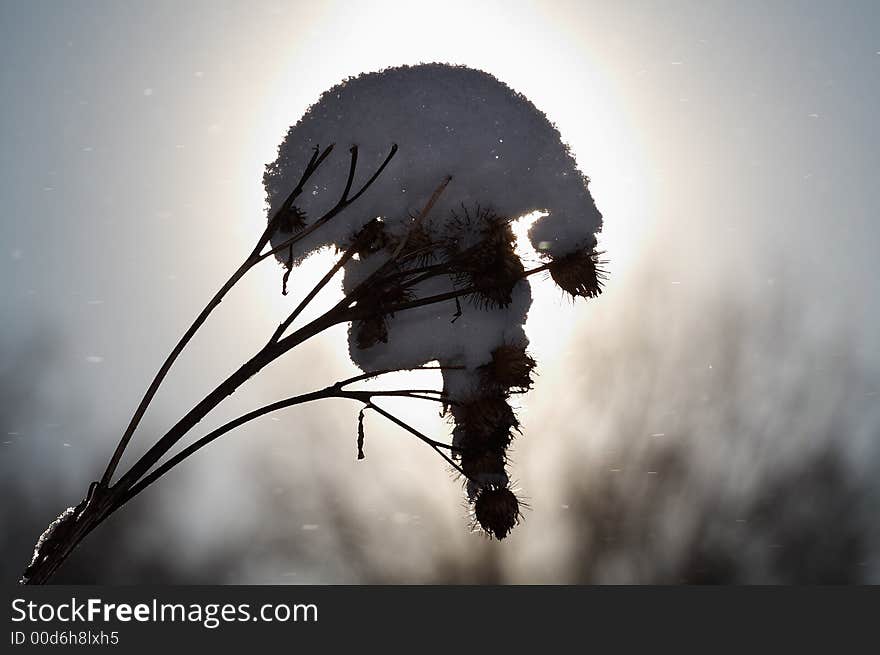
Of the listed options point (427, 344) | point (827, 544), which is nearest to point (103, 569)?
point (827, 544)

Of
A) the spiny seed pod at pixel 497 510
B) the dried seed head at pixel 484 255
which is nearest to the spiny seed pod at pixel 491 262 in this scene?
the dried seed head at pixel 484 255

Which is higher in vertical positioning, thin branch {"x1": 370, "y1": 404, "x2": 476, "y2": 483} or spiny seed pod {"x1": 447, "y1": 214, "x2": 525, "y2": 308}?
spiny seed pod {"x1": 447, "y1": 214, "x2": 525, "y2": 308}

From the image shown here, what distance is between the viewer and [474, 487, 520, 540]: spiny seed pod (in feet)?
7.50

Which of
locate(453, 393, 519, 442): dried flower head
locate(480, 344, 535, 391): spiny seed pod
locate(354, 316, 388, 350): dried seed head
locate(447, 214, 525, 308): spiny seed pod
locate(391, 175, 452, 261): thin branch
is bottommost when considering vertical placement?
locate(453, 393, 519, 442): dried flower head

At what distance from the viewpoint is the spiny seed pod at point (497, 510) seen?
2.29 metres

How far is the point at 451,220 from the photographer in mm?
2311

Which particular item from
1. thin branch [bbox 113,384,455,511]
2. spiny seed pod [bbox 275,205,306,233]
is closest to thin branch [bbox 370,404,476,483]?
thin branch [bbox 113,384,455,511]

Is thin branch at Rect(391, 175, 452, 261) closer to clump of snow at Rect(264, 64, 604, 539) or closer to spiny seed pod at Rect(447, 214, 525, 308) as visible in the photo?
clump of snow at Rect(264, 64, 604, 539)

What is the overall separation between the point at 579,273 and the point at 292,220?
775mm

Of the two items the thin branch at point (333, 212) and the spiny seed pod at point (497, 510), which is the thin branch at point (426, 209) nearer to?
the thin branch at point (333, 212)

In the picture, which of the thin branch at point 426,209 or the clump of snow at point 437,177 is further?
the clump of snow at point 437,177

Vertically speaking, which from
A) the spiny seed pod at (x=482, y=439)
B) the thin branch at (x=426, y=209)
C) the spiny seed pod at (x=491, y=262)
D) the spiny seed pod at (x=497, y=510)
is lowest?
the spiny seed pod at (x=497, y=510)

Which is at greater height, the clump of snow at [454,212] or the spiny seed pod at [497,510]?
the clump of snow at [454,212]

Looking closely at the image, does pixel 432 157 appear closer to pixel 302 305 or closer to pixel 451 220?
pixel 451 220
